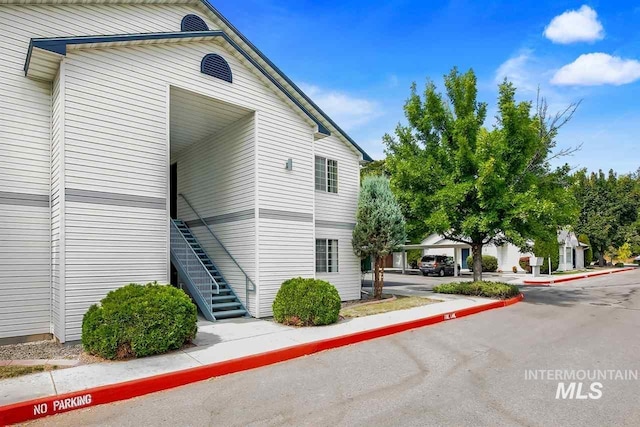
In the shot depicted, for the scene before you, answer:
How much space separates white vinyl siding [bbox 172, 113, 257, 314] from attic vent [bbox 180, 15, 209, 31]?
3024 mm

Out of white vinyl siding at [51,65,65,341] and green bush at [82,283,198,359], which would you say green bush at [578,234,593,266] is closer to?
green bush at [82,283,198,359]

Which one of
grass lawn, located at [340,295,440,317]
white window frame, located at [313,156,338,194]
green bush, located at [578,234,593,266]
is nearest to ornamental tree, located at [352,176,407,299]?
white window frame, located at [313,156,338,194]

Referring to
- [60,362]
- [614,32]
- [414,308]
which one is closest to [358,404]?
[60,362]

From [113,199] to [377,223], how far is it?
8.41 metres

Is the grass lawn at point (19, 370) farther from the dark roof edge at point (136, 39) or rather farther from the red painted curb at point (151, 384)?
the dark roof edge at point (136, 39)

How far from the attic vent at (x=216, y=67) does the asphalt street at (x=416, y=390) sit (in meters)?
7.48

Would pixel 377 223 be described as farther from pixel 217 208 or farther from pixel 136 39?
pixel 136 39

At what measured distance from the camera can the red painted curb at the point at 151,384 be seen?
4871 mm

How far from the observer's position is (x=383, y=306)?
1284 cm

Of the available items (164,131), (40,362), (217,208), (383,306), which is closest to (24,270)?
(40,362)

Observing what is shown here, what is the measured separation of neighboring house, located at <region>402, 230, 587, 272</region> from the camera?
33.8 metres

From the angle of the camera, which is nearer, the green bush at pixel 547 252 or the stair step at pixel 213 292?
the stair step at pixel 213 292

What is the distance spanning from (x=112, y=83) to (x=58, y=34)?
2168 millimetres

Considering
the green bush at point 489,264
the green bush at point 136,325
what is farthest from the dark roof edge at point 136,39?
the green bush at point 489,264
